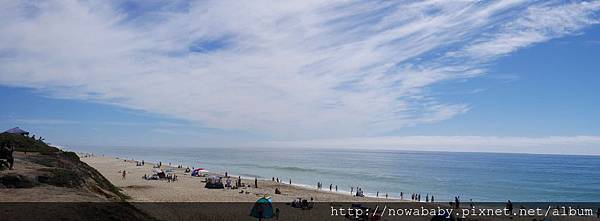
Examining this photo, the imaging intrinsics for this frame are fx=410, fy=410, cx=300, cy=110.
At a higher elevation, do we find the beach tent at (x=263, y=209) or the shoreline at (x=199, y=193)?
the beach tent at (x=263, y=209)

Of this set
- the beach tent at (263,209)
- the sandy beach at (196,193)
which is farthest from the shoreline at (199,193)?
the beach tent at (263,209)

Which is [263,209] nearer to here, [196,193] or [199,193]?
[196,193]

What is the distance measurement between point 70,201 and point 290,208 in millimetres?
17297

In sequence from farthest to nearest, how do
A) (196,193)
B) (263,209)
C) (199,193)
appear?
(199,193), (196,193), (263,209)

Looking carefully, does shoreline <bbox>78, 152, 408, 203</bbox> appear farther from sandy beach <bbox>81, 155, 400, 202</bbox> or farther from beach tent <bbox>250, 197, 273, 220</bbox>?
beach tent <bbox>250, 197, 273, 220</bbox>

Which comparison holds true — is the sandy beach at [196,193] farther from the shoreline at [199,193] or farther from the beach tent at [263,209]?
the beach tent at [263,209]

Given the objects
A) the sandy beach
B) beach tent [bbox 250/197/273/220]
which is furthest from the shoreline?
beach tent [bbox 250/197/273/220]

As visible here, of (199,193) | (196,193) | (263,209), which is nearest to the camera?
(263,209)

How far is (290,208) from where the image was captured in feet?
91.6

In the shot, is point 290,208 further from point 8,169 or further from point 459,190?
point 459,190

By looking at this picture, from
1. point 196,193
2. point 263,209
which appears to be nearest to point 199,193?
point 196,193

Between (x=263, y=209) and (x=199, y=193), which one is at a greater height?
(x=263, y=209)

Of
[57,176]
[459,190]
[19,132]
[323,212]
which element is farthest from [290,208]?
[459,190]

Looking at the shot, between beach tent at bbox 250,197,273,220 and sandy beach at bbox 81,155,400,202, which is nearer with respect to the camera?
beach tent at bbox 250,197,273,220
